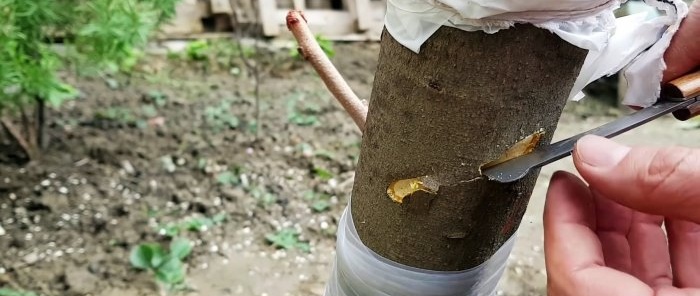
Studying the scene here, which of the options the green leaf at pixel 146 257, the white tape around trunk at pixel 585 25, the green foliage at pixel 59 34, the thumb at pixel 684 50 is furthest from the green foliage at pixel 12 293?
the thumb at pixel 684 50

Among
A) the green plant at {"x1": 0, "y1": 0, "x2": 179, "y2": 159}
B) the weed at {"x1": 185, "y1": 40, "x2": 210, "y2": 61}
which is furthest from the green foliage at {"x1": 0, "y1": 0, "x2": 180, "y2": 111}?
the weed at {"x1": 185, "y1": 40, "x2": 210, "y2": 61}

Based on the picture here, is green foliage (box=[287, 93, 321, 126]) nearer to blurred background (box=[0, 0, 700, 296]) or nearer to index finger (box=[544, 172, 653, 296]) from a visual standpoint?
blurred background (box=[0, 0, 700, 296])

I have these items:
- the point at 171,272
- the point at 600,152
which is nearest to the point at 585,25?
the point at 600,152

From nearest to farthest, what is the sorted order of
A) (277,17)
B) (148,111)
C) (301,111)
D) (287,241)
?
(287,241) → (148,111) → (301,111) → (277,17)

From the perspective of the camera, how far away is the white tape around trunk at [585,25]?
1.76 feet

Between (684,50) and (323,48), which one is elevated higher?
(684,50)

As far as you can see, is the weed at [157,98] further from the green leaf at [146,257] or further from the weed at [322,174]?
the green leaf at [146,257]

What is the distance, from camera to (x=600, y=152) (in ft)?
1.95

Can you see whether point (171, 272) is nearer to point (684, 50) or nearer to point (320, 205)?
point (320, 205)

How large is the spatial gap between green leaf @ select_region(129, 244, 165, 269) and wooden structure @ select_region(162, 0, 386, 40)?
1125mm

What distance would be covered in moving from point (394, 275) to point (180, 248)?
1.04 m

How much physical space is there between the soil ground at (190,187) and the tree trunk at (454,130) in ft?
3.17

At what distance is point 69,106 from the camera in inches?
86.4

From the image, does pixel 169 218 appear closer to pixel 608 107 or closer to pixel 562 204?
pixel 562 204
